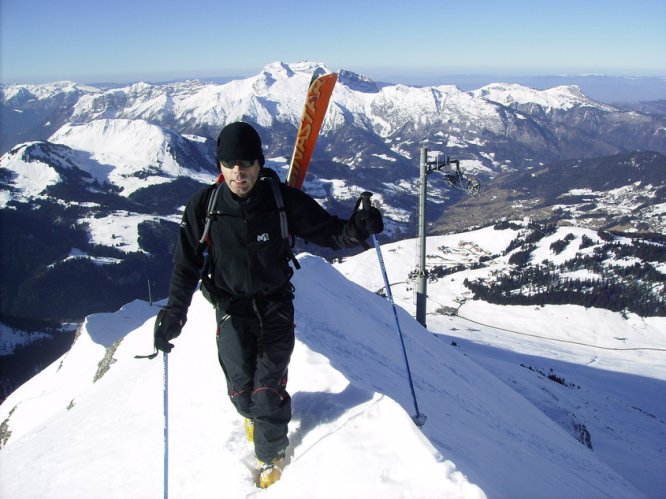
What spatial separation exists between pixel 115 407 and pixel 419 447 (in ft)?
19.2

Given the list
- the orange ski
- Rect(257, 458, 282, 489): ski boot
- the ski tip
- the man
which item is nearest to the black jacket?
the man

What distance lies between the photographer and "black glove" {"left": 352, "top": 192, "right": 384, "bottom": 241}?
5152 millimetres

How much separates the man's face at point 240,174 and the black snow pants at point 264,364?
1426mm

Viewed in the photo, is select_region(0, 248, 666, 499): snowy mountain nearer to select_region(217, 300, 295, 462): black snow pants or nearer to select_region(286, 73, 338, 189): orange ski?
select_region(217, 300, 295, 462): black snow pants

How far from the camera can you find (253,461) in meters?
5.72

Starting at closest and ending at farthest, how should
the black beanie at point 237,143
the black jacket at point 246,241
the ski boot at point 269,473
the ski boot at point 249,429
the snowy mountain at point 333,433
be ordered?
1. the black beanie at point 237,143
2. the snowy mountain at point 333,433
3. the black jacket at point 246,241
4. the ski boot at point 269,473
5. the ski boot at point 249,429

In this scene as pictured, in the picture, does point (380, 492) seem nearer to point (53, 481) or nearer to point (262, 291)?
point (262, 291)

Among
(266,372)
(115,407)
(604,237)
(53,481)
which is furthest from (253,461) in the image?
(604,237)

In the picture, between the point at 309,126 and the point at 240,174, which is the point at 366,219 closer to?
the point at 240,174

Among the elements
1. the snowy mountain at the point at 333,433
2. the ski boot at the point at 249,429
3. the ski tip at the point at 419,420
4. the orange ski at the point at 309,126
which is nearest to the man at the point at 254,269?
the ski boot at the point at 249,429

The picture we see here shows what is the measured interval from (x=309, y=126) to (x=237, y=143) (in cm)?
407

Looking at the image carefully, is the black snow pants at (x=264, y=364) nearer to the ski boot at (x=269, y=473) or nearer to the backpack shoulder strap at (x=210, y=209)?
the ski boot at (x=269, y=473)

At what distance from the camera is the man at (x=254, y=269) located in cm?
523

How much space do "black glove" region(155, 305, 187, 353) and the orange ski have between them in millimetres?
3413
